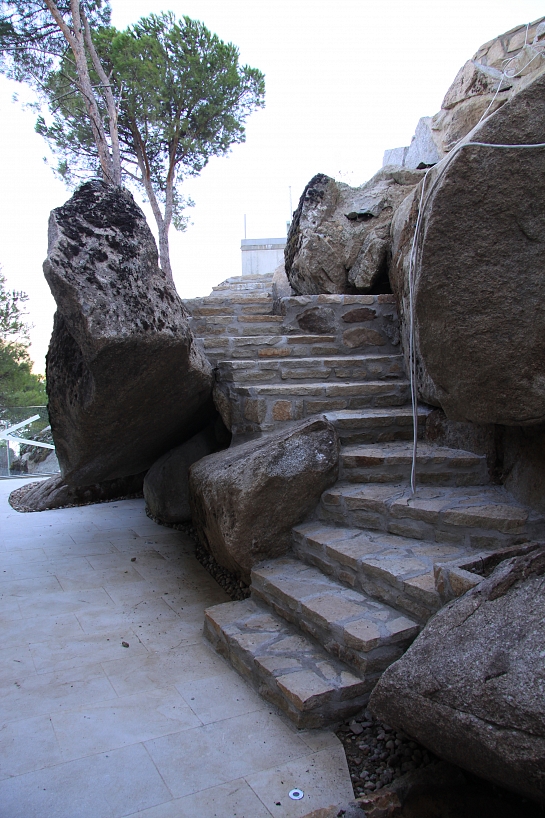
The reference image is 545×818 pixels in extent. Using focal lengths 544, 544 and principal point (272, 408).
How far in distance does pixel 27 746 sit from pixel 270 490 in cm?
154

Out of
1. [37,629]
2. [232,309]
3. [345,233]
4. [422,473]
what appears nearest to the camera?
[37,629]

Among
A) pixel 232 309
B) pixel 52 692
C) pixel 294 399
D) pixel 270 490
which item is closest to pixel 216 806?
pixel 52 692

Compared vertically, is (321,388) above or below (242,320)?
below

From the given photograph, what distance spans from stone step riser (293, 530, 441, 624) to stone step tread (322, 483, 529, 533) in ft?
1.11

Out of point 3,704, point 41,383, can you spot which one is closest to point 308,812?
point 3,704

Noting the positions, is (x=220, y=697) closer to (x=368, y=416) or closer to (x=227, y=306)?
(x=368, y=416)

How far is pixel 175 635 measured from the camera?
9.39 ft

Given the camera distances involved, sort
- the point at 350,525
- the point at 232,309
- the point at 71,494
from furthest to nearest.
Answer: the point at 71,494 → the point at 232,309 → the point at 350,525

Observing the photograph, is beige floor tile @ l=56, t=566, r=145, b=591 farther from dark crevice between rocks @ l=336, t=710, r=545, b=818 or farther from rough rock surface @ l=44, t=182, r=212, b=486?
dark crevice between rocks @ l=336, t=710, r=545, b=818

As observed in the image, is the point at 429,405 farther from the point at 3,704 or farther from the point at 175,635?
the point at 3,704

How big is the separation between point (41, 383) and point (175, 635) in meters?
11.3

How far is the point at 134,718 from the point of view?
7.01 ft

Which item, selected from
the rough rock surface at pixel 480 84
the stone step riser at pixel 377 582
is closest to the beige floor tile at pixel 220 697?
the stone step riser at pixel 377 582

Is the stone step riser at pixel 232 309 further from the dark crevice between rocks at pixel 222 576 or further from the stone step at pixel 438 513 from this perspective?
the stone step at pixel 438 513
